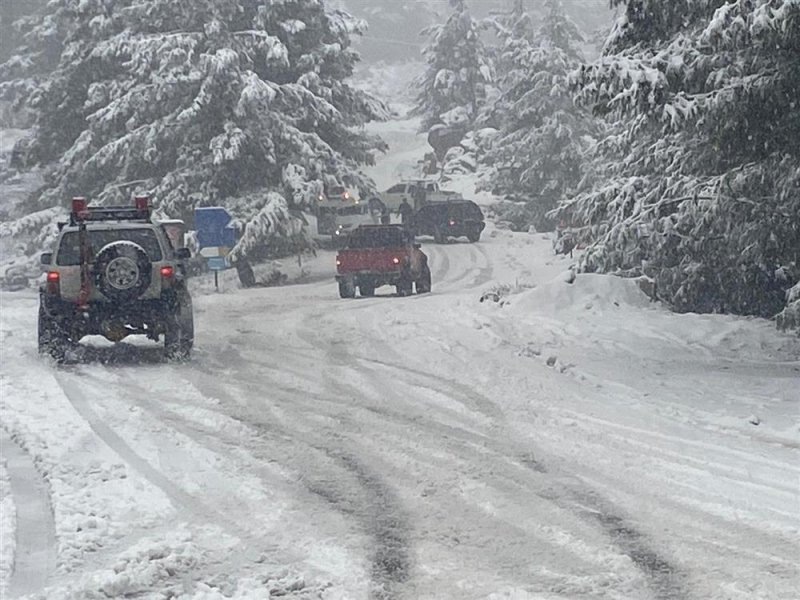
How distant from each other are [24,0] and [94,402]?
53.7 metres

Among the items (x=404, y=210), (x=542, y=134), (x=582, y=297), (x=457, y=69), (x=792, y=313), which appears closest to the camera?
(x=792, y=313)

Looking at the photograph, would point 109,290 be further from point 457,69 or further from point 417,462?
point 457,69

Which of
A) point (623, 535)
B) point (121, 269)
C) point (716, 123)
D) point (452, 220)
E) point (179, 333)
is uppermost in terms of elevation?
point (716, 123)

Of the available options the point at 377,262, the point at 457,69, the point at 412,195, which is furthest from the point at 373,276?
the point at 457,69

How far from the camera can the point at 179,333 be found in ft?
43.1

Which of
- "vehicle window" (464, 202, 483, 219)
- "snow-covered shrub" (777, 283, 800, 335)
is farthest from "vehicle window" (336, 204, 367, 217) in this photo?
"snow-covered shrub" (777, 283, 800, 335)

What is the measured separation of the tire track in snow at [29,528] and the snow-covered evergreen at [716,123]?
754cm

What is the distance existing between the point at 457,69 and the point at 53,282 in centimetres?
5599

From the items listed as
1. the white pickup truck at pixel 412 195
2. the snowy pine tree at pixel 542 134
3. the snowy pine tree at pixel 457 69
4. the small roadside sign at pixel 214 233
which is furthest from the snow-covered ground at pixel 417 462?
the snowy pine tree at pixel 457 69

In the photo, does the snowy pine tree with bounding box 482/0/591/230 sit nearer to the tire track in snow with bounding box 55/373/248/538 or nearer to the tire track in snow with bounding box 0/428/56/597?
the tire track in snow with bounding box 55/373/248/538

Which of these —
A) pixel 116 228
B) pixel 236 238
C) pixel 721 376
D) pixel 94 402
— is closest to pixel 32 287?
pixel 236 238

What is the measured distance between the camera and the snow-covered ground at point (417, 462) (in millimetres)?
5766

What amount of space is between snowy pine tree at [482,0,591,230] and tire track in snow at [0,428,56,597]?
122 feet

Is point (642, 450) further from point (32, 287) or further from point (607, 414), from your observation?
point (32, 287)
